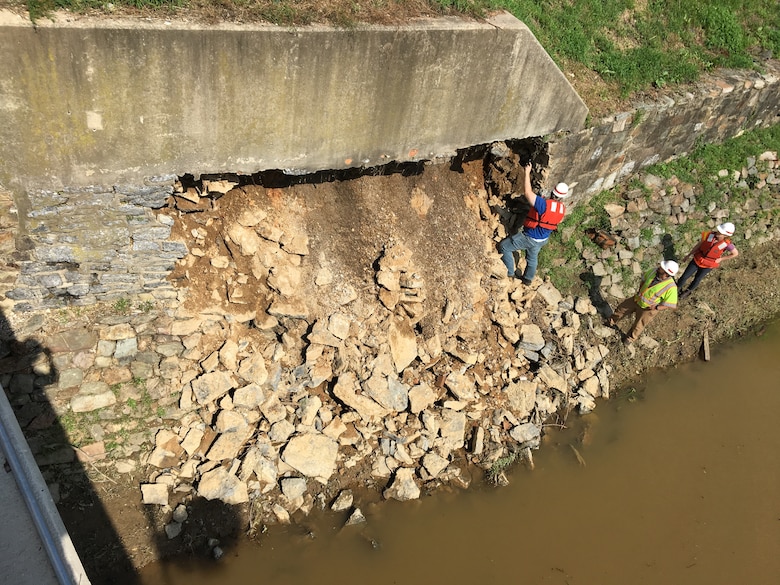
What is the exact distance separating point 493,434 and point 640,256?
11.1 ft

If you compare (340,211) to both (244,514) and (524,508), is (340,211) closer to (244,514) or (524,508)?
(244,514)

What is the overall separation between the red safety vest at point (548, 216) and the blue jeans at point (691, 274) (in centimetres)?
215

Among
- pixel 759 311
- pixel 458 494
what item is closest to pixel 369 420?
pixel 458 494

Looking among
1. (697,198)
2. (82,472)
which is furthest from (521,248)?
(82,472)

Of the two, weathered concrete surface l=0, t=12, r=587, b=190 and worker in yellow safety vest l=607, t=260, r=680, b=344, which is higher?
weathered concrete surface l=0, t=12, r=587, b=190

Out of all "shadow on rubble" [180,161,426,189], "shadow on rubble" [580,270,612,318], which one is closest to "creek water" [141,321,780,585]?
"shadow on rubble" [580,270,612,318]

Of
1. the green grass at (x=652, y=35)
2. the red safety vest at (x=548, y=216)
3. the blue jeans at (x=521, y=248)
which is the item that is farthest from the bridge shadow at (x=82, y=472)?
the green grass at (x=652, y=35)

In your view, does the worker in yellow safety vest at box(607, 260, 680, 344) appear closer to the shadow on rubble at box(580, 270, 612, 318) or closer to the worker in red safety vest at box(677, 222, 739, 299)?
the shadow on rubble at box(580, 270, 612, 318)

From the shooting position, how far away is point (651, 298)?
642 cm

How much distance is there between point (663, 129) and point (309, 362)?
5.61 meters

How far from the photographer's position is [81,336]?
195 inches

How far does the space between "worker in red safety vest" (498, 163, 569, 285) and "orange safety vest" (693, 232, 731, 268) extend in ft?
6.20

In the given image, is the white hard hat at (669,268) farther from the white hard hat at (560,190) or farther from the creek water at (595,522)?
the creek water at (595,522)

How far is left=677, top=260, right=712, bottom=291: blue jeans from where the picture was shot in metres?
7.15
